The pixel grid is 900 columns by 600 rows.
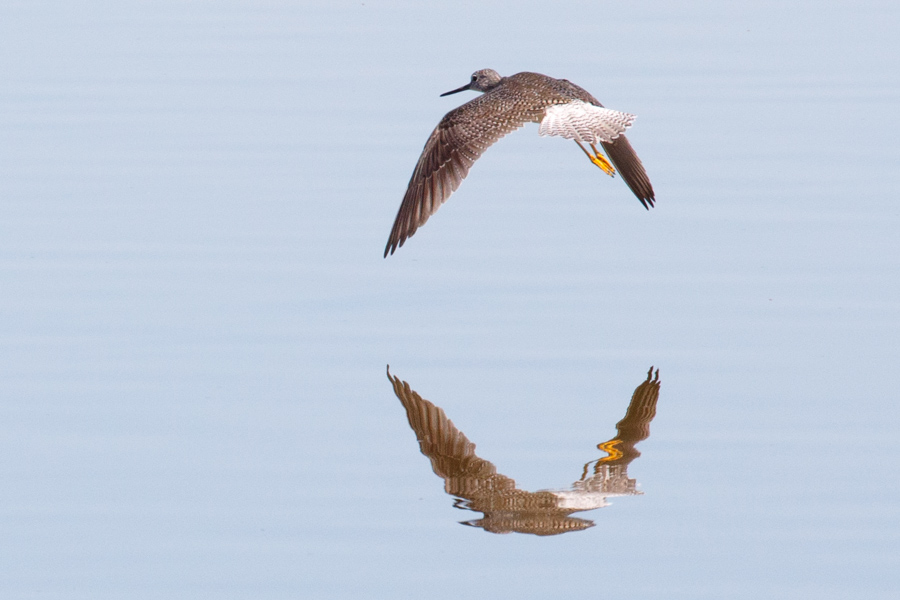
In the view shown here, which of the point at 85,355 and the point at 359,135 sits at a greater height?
the point at 359,135

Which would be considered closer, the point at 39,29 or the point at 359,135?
the point at 359,135

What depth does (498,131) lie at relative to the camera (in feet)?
27.1

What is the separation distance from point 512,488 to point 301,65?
301 inches

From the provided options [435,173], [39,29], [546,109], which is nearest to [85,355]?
[435,173]

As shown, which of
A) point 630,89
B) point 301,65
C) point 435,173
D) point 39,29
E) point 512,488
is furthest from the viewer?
point 39,29

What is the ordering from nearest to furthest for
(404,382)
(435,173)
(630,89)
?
(404,382) → (435,173) → (630,89)

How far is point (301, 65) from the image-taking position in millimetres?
12625

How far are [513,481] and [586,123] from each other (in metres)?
3.05

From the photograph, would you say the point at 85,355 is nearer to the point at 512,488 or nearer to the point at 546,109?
the point at 512,488

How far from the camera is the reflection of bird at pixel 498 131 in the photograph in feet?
26.0

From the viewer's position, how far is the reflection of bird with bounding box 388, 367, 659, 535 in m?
5.49

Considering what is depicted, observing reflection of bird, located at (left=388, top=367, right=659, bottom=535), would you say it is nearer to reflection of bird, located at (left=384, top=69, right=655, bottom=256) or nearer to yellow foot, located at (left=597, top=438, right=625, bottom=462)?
yellow foot, located at (left=597, top=438, right=625, bottom=462)

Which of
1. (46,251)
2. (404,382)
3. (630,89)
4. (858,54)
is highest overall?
(858,54)

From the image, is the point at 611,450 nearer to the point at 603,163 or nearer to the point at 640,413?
the point at 640,413
